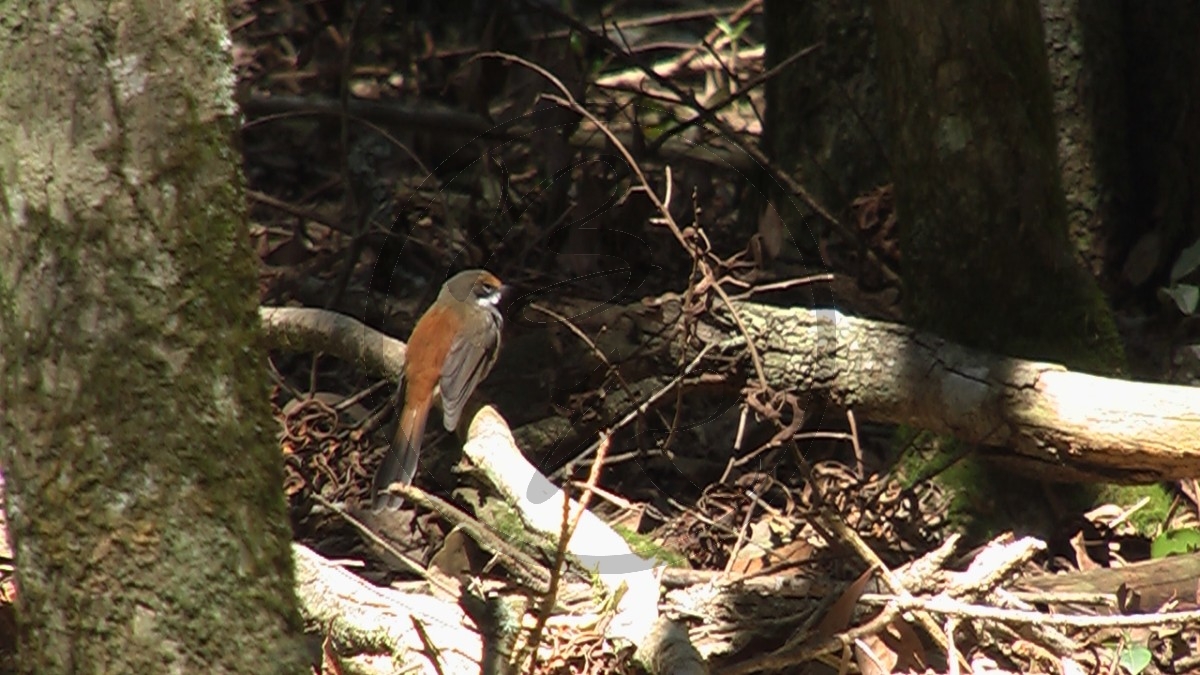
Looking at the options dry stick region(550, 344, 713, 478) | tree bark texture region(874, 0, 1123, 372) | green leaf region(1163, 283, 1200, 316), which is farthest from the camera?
green leaf region(1163, 283, 1200, 316)

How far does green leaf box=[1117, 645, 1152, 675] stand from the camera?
3.14m

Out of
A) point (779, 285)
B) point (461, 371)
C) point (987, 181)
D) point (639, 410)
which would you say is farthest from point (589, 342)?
point (987, 181)

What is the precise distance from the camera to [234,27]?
6871 mm

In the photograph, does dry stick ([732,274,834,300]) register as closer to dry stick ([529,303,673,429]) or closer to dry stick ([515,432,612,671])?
dry stick ([529,303,673,429])

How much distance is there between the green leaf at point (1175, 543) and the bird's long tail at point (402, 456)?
1951 mm

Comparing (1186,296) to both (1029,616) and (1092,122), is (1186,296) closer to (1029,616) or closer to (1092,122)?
(1092,122)

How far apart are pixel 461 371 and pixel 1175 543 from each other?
75.5 inches

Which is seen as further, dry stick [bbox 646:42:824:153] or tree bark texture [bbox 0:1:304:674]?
dry stick [bbox 646:42:824:153]

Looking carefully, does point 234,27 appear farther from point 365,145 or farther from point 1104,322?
point 1104,322

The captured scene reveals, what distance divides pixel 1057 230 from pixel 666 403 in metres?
1.20

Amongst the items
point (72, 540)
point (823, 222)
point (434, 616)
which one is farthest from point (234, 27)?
point (72, 540)

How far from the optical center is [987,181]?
391 centimetres

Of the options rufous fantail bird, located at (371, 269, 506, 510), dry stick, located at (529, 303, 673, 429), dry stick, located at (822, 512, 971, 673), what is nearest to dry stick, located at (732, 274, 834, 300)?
dry stick, located at (529, 303, 673, 429)

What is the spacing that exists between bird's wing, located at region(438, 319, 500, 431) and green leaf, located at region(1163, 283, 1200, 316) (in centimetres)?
200
